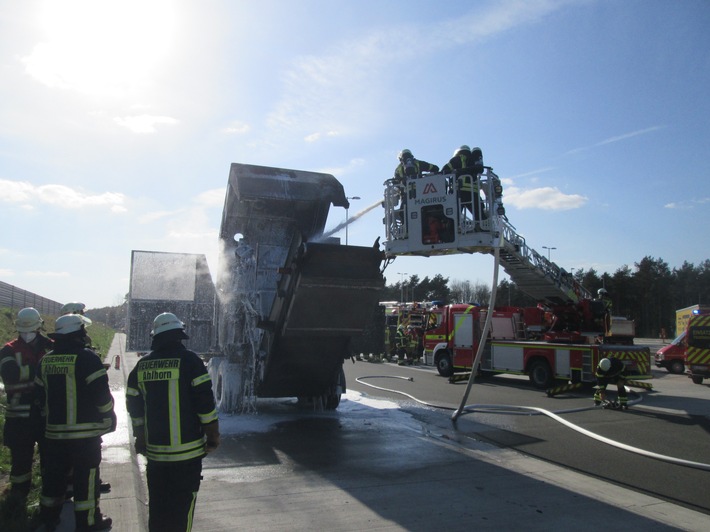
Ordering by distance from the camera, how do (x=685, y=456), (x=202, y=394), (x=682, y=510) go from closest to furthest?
(x=202, y=394)
(x=682, y=510)
(x=685, y=456)

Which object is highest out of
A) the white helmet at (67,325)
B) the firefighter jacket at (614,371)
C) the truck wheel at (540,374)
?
the white helmet at (67,325)

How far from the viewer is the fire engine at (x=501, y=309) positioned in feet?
35.7

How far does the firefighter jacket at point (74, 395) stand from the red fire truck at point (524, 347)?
41.0ft

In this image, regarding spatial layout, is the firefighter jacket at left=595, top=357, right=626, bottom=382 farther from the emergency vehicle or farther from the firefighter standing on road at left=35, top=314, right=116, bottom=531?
the firefighter standing on road at left=35, top=314, right=116, bottom=531

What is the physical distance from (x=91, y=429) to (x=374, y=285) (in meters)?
4.39

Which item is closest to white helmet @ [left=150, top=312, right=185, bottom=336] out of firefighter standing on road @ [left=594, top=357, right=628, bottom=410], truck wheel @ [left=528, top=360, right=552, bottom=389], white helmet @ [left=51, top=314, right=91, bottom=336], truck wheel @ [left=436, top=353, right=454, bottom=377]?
white helmet @ [left=51, top=314, right=91, bottom=336]

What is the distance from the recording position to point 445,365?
19.2 meters

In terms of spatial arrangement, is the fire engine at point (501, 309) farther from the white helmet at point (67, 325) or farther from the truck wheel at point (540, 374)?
the white helmet at point (67, 325)

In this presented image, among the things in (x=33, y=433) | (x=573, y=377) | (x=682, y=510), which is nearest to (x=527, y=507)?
(x=682, y=510)

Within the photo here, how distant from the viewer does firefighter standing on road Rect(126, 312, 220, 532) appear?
368cm

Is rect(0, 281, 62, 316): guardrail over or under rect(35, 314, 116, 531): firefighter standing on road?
over

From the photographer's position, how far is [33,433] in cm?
512

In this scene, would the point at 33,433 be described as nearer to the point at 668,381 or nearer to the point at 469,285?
the point at 668,381

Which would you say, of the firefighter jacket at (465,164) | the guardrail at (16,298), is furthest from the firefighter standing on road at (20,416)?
the guardrail at (16,298)
